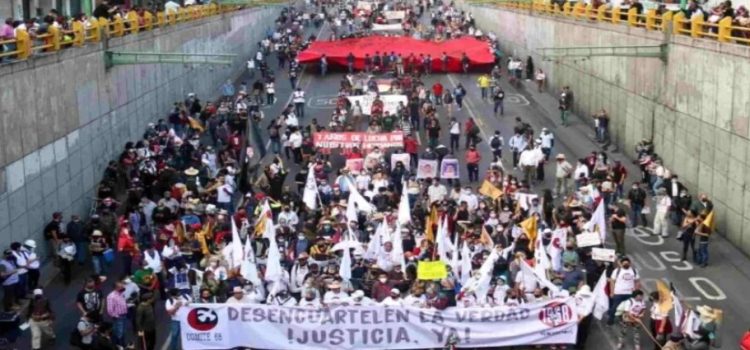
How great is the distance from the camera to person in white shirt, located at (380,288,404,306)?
17938 mm

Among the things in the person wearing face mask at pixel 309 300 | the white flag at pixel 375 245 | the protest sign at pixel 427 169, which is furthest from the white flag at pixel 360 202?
the person wearing face mask at pixel 309 300

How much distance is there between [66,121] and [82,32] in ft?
10.5

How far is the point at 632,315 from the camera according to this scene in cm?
1809

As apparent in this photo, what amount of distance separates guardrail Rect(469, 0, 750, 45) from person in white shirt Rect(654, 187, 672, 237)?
4173 millimetres

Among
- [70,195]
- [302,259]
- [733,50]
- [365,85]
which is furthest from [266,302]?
[365,85]

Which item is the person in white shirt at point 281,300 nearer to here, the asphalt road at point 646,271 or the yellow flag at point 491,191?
the asphalt road at point 646,271

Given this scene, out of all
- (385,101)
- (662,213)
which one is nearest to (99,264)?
(662,213)

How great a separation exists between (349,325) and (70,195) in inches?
461

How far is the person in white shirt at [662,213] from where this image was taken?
25.7 m

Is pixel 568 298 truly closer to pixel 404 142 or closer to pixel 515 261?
pixel 515 261

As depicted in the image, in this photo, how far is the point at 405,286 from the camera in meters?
19.5

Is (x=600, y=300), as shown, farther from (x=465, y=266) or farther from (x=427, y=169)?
(x=427, y=169)

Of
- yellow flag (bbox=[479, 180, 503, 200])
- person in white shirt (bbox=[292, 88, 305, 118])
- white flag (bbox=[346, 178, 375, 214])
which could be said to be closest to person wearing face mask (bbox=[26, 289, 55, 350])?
white flag (bbox=[346, 178, 375, 214])

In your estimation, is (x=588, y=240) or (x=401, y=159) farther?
(x=401, y=159)
